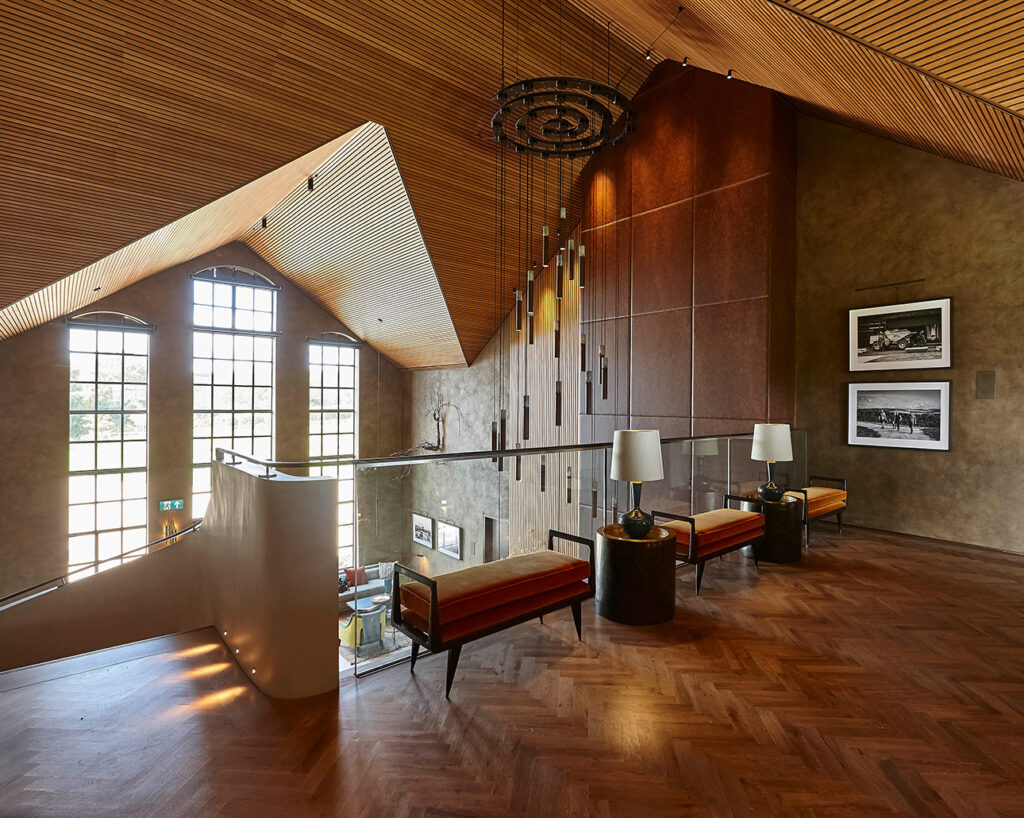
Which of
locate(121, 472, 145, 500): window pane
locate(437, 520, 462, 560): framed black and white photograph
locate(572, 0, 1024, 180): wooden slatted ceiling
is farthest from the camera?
locate(121, 472, 145, 500): window pane

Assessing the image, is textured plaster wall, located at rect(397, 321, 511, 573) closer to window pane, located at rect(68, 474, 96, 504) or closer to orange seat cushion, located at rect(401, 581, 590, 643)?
orange seat cushion, located at rect(401, 581, 590, 643)

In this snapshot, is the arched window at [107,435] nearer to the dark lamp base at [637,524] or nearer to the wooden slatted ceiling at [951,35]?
the dark lamp base at [637,524]

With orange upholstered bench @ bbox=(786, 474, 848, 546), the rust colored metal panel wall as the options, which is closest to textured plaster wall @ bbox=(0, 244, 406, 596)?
the rust colored metal panel wall

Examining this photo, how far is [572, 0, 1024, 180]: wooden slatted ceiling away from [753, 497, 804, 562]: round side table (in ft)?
11.3

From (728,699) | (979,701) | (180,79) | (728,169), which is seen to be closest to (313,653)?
(728,699)

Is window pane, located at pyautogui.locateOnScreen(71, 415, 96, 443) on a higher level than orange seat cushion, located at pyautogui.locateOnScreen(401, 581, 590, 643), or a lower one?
higher

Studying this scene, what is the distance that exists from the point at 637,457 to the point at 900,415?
192 inches

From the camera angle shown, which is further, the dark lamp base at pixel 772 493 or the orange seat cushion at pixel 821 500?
the orange seat cushion at pixel 821 500

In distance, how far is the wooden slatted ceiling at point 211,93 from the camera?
4512mm

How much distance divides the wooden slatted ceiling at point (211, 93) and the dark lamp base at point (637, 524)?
17.6ft

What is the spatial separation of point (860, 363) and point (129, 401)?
12558 mm

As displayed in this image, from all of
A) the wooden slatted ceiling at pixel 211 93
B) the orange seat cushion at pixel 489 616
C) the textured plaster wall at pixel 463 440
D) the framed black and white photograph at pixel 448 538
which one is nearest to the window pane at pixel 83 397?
the wooden slatted ceiling at pixel 211 93

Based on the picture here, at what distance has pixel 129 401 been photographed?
11.0 meters

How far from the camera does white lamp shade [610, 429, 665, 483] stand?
12.7 ft
